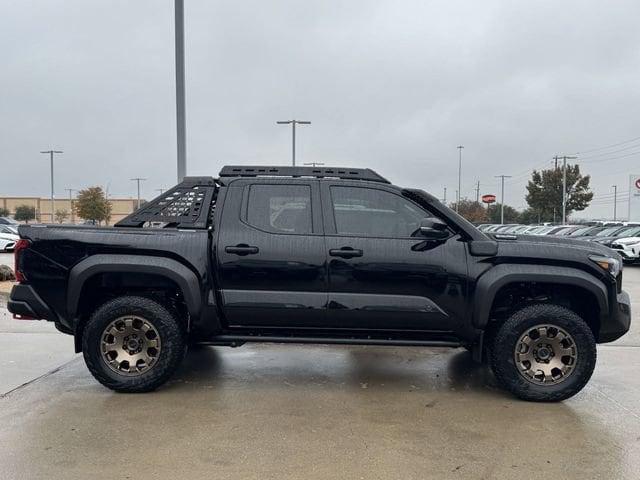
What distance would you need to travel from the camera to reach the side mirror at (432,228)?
4.63m

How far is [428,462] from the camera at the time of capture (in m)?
3.56

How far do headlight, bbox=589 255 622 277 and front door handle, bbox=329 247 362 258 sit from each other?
2010mm

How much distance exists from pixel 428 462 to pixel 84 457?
2248mm

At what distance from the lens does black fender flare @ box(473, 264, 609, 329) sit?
4.64 metres

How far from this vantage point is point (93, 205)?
2046 inches

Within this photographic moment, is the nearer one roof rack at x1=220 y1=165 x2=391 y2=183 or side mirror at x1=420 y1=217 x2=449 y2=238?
side mirror at x1=420 y1=217 x2=449 y2=238

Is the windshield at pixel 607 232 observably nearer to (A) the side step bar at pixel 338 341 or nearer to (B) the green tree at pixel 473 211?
(A) the side step bar at pixel 338 341

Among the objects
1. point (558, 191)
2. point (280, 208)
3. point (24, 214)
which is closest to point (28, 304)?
point (280, 208)

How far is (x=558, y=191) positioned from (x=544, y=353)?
2243 inches

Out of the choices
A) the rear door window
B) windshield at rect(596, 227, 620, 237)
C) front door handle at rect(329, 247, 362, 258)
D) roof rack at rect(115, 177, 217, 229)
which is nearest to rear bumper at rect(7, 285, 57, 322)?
roof rack at rect(115, 177, 217, 229)

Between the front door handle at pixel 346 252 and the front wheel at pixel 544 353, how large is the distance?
1.41 meters

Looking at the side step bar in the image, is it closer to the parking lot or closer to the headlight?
the parking lot

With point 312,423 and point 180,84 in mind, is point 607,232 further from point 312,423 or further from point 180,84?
point 312,423

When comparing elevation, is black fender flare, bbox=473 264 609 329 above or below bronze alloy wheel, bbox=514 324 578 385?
above
